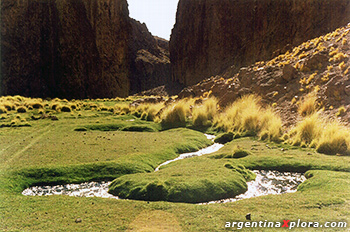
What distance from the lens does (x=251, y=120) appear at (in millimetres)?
12414

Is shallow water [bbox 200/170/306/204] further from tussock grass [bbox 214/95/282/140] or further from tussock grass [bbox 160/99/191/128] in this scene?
tussock grass [bbox 160/99/191/128]

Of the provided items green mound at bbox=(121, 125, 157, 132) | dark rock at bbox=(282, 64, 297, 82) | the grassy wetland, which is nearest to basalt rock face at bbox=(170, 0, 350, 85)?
dark rock at bbox=(282, 64, 297, 82)

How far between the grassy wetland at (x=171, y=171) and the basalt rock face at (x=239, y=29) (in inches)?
542

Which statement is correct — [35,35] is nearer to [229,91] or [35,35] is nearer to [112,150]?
[229,91]

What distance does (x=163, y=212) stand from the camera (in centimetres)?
485

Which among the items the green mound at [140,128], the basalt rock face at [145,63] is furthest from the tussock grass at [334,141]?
the basalt rock face at [145,63]

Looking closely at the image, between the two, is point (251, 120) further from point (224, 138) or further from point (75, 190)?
point (75, 190)

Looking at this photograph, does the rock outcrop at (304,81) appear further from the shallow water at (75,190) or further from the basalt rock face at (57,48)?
the basalt rock face at (57,48)

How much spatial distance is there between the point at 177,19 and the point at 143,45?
13.2 m

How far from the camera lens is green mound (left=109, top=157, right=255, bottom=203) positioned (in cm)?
571

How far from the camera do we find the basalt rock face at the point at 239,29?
106 ft

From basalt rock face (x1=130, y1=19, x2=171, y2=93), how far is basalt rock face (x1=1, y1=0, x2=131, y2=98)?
2199cm

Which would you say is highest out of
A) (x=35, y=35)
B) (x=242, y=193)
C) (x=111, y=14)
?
(x=111, y=14)

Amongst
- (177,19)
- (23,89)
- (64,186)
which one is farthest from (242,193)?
(177,19)
